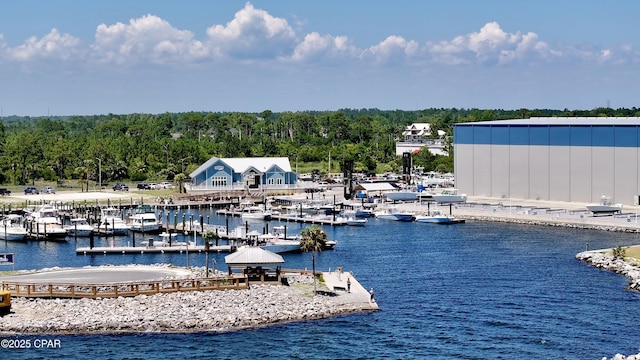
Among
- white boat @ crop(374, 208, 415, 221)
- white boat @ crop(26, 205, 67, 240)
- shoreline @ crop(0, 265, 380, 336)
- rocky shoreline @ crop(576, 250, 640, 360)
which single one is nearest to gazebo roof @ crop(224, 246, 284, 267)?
shoreline @ crop(0, 265, 380, 336)

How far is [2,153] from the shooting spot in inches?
7037

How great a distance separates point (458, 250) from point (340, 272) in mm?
21953

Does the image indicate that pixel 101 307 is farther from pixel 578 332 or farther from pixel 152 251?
pixel 152 251

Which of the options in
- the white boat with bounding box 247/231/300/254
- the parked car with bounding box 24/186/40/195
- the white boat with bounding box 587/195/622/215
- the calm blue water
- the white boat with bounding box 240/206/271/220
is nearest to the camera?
the calm blue water

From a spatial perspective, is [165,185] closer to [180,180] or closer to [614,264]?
[180,180]

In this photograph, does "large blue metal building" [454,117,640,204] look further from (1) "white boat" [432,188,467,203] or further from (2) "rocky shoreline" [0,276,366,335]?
(2) "rocky shoreline" [0,276,366,335]

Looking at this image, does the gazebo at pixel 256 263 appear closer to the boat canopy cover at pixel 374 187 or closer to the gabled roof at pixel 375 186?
the boat canopy cover at pixel 374 187

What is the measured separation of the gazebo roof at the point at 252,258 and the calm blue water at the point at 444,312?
268 inches

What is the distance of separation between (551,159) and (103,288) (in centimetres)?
6906

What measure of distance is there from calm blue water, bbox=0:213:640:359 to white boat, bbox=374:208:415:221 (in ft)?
66.4

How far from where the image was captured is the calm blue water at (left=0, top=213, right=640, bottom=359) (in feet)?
160

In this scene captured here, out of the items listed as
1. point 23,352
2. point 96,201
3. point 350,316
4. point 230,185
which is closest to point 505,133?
point 230,185

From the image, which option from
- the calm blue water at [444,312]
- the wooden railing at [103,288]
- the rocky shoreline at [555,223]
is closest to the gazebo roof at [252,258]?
the wooden railing at [103,288]

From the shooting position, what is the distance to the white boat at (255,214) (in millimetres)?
112062
